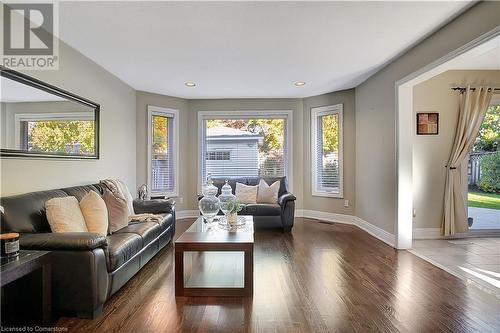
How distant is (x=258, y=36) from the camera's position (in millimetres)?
3059

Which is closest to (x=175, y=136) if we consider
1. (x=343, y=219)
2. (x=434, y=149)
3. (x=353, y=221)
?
(x=343, y=219)

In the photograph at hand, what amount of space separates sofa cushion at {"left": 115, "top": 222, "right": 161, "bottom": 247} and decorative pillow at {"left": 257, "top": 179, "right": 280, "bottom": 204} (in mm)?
2291

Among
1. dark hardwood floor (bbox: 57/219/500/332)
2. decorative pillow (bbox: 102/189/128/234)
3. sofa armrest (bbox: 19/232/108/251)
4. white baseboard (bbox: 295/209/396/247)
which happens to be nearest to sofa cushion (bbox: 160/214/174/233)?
dark hardwood floor (bbox: 57/219/500/332)

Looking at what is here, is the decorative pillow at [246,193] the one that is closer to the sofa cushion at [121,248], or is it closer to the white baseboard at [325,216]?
the white baseboard at [325,216]

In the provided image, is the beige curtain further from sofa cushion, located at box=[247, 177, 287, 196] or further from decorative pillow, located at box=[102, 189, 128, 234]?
decorative pillow, located at box=[102, 189, 128, 234]

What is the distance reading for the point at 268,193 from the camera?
532 cm

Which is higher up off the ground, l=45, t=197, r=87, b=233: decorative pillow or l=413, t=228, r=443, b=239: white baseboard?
l=45, t=197, r=87, b=233: decorative pillow

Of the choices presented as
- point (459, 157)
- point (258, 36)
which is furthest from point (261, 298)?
point (459, 157)

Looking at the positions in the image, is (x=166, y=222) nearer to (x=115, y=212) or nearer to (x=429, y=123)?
(x=115, y=212)

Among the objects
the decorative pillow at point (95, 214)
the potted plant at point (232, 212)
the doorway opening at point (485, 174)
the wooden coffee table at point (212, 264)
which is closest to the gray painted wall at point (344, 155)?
the doorway opening at point (485, 174)

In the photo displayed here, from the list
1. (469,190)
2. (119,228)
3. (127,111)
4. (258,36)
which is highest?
(258,36)

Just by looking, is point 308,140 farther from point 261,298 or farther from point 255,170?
point 261,298

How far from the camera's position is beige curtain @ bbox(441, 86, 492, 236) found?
4207mm

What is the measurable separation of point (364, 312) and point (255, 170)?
163 inches
